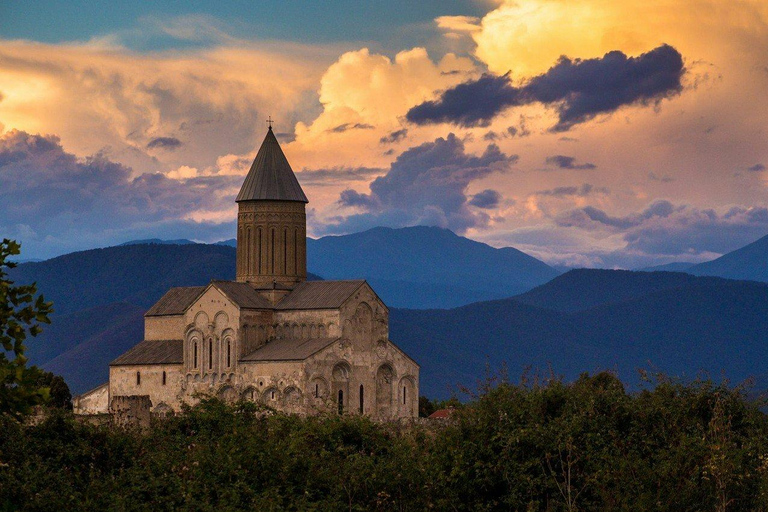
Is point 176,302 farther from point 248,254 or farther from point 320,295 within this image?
point 320,295

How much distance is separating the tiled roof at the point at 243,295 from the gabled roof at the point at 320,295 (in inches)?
38.6

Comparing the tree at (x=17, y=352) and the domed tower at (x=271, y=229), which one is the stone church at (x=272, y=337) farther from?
the tree at (x=17, y=352)

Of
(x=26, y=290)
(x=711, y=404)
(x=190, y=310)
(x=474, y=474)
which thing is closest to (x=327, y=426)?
(x=474, y=474)

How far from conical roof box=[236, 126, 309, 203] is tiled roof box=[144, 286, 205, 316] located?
19.2 feet

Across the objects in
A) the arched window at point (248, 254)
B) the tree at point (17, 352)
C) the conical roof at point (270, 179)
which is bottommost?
the tree at point (17, 352)

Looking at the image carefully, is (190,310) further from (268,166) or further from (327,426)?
(327,426)

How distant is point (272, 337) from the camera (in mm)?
72625

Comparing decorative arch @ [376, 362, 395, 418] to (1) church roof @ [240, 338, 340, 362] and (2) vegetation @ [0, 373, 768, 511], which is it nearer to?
(1) church roof @ [240, 338, 340, 362]

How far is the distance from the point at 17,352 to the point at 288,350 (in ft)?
170

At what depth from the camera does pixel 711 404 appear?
94.3 ft

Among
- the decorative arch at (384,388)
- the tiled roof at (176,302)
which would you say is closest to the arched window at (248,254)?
the tiled roof at (176,302)

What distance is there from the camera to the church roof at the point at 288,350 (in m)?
67.8

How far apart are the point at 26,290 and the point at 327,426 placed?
12066 millimetres

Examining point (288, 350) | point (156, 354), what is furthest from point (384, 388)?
point (156, 354)
